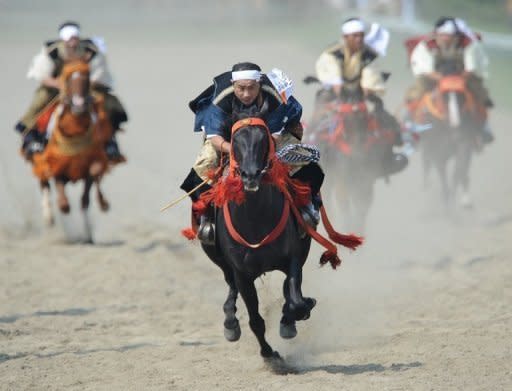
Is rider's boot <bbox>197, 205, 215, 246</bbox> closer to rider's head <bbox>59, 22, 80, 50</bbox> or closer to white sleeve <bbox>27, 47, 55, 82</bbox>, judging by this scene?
rider's head <bbox>59, 22, 80, 50</bbox>

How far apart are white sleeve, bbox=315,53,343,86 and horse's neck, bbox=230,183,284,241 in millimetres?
5861

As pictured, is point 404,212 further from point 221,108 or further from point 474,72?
point 221,108

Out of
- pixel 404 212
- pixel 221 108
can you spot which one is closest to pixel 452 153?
pixel 404 212

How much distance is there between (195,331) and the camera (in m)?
11.1

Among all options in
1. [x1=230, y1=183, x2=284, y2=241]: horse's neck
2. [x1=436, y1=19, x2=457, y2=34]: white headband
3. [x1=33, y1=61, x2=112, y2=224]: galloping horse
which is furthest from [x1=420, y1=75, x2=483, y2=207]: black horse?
[x1=230, y1=183, x2=284, y2=241]: horse's neck

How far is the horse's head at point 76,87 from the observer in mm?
14406

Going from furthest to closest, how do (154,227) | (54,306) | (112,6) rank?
(112,6) → (154,227) → (54,306)

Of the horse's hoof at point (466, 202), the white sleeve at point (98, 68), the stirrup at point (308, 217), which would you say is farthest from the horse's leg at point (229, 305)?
the horse's hoof at point (466, 202)

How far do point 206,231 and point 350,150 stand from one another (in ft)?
18.5

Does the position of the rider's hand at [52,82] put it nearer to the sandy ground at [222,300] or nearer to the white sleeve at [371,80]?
the sandy ground at [222,300]

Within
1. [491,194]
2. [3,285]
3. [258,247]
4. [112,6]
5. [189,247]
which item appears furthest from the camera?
[112,6]

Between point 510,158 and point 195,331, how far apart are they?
39.9ft

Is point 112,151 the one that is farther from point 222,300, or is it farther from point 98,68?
point 222,300

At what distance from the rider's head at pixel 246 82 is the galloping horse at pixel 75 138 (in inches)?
243
